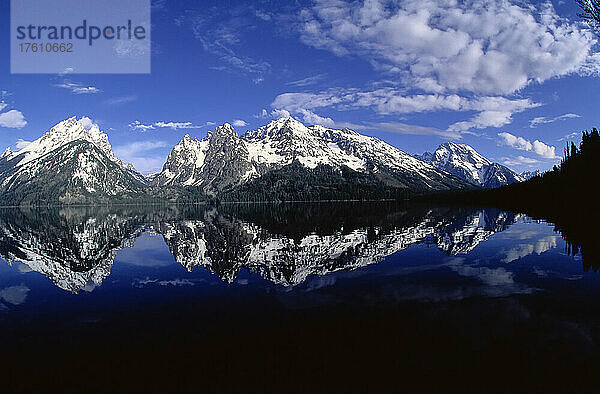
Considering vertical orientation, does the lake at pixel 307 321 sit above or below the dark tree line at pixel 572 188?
below

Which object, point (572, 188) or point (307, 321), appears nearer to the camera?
point (307, 321)

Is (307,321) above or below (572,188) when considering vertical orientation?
below

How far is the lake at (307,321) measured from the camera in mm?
13094

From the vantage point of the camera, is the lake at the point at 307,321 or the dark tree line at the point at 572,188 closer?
the lake at the point at 307,321

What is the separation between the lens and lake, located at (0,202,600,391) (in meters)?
13.1

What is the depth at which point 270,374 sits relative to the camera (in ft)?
42.4

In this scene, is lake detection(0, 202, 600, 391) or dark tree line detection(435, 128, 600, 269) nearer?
lake detection(0, 202, 600, 391)

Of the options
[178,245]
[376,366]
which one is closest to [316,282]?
[376,366]

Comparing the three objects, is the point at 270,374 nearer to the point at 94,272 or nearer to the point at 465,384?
the point at 465,384

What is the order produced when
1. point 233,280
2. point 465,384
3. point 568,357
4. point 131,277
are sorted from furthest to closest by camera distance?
point 131,277 < point 233,280 < point 568,357 < point 465,384

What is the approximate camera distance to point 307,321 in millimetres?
18703

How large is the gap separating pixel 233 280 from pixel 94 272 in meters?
15.9

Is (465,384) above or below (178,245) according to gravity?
below

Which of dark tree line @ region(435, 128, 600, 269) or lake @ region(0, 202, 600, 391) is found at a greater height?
dark tree line @ region(435, 128, 600, 269)
